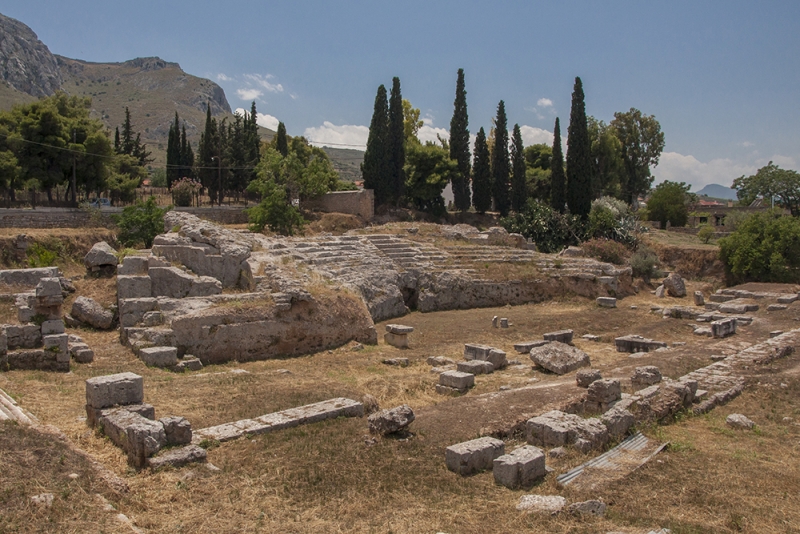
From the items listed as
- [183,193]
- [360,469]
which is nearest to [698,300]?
[360,469]

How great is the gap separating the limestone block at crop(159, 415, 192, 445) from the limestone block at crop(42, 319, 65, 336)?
6.10m

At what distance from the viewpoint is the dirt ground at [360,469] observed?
6.50 m

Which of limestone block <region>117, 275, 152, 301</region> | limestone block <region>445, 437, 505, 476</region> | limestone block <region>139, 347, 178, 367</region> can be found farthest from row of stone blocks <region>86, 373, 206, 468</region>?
limestone block <region>117, 275, 152, 301</region>

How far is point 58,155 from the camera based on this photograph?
32656 millimetres

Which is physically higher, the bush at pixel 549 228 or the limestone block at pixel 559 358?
the bush at pixel 549 228

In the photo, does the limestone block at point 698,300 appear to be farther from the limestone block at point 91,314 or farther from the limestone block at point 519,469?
the limestone block at point 91,314

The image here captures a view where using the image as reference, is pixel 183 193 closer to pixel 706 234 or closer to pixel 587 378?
pixel 587 378

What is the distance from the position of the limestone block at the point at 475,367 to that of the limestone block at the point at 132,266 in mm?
9502

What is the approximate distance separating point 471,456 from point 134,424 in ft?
13.9

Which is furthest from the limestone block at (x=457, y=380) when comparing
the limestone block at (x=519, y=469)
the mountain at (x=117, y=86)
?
the mountain at (x=117, y=86)

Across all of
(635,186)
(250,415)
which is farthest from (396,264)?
(635,186)

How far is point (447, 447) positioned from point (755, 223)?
3095 centimetres

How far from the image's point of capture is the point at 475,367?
15031 millimetres

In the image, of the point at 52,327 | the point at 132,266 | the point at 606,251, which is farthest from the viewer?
the point at 606,251
